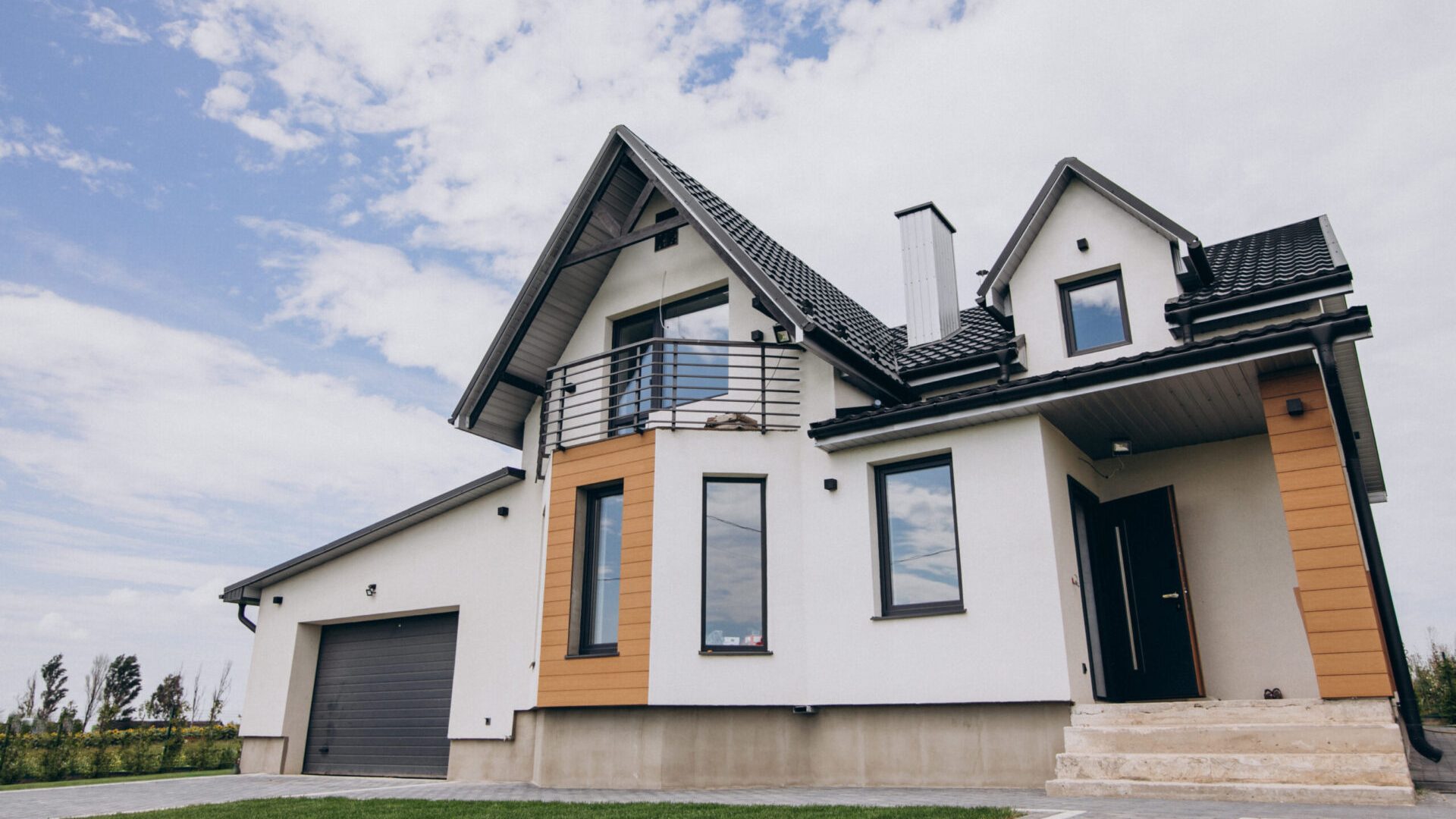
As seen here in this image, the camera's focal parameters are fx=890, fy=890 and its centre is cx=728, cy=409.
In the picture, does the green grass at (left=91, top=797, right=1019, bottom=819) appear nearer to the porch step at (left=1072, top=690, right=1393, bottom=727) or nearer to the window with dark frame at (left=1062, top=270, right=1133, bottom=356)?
the porch step at (left=1072, top=690, right=1393, bottom=727)

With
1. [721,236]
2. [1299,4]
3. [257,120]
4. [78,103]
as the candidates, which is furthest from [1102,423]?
[78,103]

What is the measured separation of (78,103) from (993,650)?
56.8ft

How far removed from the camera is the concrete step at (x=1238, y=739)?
652 centimetres

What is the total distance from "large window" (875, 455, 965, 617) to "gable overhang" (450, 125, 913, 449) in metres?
1.44

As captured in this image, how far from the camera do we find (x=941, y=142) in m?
14.6

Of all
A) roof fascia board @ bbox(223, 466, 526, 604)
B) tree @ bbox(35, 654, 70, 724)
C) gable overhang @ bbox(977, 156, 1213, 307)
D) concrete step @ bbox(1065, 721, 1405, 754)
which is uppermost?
gable overhang @ bbox(977, 156, 1213, 307)

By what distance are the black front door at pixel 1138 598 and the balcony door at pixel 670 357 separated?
4545 millimetres

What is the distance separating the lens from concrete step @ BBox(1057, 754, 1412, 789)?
6086 millimetres

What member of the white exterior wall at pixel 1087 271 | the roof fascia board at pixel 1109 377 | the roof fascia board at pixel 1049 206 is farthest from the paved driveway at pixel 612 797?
the roof fascia board at pixel 1049 206

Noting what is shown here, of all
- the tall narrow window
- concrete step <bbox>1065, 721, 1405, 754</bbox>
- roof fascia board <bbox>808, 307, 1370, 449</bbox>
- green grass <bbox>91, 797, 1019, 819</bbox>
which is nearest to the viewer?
green grass <bbox>91, 797, 1019, 819</bbox>

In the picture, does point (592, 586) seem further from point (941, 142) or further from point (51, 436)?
point (51, 436)

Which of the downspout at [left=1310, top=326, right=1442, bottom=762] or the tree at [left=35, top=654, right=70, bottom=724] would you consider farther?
the tree at [left=35, top=654, right=70, bottom=724]

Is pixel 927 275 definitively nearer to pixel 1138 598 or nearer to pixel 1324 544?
pixel 1138 598

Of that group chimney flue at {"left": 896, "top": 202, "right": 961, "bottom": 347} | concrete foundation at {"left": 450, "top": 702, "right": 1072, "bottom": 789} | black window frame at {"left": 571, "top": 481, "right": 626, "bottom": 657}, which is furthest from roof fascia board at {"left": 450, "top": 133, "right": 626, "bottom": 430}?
concrete foundation at {"left": 450, "top": 702, "right": 1072, "bottom": 789}
